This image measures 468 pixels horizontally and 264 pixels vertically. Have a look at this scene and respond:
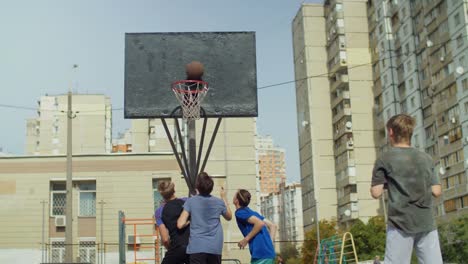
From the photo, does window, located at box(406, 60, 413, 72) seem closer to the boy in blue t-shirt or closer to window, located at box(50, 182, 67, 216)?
window, located at box(50, 182, 67, 216)

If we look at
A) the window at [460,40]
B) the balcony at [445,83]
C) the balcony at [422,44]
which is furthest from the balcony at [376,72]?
the window at [460,40]

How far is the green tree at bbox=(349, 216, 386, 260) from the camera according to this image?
178 feet

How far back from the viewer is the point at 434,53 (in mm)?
55594

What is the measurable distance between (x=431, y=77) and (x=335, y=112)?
19.3 m

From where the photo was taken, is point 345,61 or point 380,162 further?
point 345,61

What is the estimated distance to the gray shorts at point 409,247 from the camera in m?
4.87

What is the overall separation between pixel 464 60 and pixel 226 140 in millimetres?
28912

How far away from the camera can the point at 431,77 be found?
184ft

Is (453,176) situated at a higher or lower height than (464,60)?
lower

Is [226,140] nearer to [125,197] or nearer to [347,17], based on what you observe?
[347,17]

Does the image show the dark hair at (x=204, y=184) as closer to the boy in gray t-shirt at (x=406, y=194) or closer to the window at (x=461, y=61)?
the boy in gray t-shirt at (x=406, y=194)

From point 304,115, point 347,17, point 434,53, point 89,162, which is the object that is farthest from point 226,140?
point 89,162

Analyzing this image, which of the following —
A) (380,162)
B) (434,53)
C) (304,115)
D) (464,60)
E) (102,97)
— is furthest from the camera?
(102,97)

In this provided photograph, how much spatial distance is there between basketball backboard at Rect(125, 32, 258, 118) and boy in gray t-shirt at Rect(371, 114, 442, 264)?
9129mm
